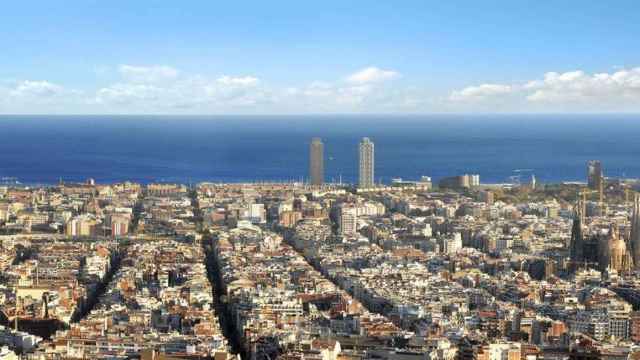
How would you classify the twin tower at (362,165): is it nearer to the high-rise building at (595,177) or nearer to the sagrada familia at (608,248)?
the high-rise building at (595,177)

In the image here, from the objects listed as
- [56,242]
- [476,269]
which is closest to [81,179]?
[56,242]

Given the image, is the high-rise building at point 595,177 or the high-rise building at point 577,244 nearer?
the high-rise building at point 577,244

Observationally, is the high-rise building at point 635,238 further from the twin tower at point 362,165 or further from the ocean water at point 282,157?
the ocean water at point 282,157

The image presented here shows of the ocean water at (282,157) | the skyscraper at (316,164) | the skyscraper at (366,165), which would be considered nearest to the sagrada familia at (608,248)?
the skyscraper at (366,165)

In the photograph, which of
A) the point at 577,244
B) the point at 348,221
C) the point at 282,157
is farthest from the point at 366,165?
the point at 577,244

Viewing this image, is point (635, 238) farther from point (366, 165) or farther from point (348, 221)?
point (366, 165)

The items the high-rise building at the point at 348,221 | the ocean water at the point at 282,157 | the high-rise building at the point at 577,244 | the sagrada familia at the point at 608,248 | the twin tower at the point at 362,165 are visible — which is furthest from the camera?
the ocean water at the point at 282,157

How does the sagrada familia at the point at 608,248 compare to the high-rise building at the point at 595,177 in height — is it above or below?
below

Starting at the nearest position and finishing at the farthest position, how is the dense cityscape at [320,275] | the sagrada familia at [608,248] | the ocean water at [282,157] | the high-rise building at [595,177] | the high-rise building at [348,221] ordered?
the dense cityscape at [320,275] < the sagrada familia at [608,248] < the high-rise building at [348,221] < the high-rise building at [595,177] < the ocean water at [282,157]

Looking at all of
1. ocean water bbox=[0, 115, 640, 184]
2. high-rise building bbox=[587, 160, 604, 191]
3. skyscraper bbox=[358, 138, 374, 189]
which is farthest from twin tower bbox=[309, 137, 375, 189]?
high-rise building bbox=[587, 160, 604, 191]
